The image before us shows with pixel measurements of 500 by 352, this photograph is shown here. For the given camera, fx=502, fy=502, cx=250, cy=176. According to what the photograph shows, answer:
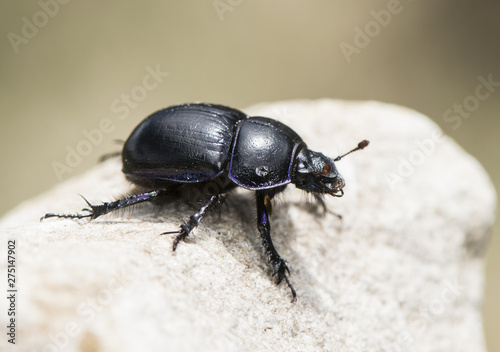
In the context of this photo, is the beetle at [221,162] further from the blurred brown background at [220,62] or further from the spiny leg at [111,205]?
the blurred brown background at [220,62]

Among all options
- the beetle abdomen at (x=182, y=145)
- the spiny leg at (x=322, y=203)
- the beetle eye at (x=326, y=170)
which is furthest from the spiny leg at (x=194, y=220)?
the spiny leg at (x=322, y=203)

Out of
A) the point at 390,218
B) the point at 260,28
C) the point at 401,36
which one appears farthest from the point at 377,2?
the point at 390,218

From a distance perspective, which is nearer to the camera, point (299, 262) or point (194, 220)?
point (194, 220)

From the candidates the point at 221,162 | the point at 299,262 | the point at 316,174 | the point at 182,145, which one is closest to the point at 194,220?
the point at 221,162

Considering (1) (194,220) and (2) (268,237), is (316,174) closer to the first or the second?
(2) (268,237)

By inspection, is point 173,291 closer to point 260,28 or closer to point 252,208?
point 252,208

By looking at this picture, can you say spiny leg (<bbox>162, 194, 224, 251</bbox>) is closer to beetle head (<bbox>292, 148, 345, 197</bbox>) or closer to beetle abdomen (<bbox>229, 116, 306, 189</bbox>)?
beetle abdomen (<bbox>229, 116, 306, 189</bbox>)

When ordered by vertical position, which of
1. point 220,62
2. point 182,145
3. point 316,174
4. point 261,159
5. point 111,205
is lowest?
point 220,62
